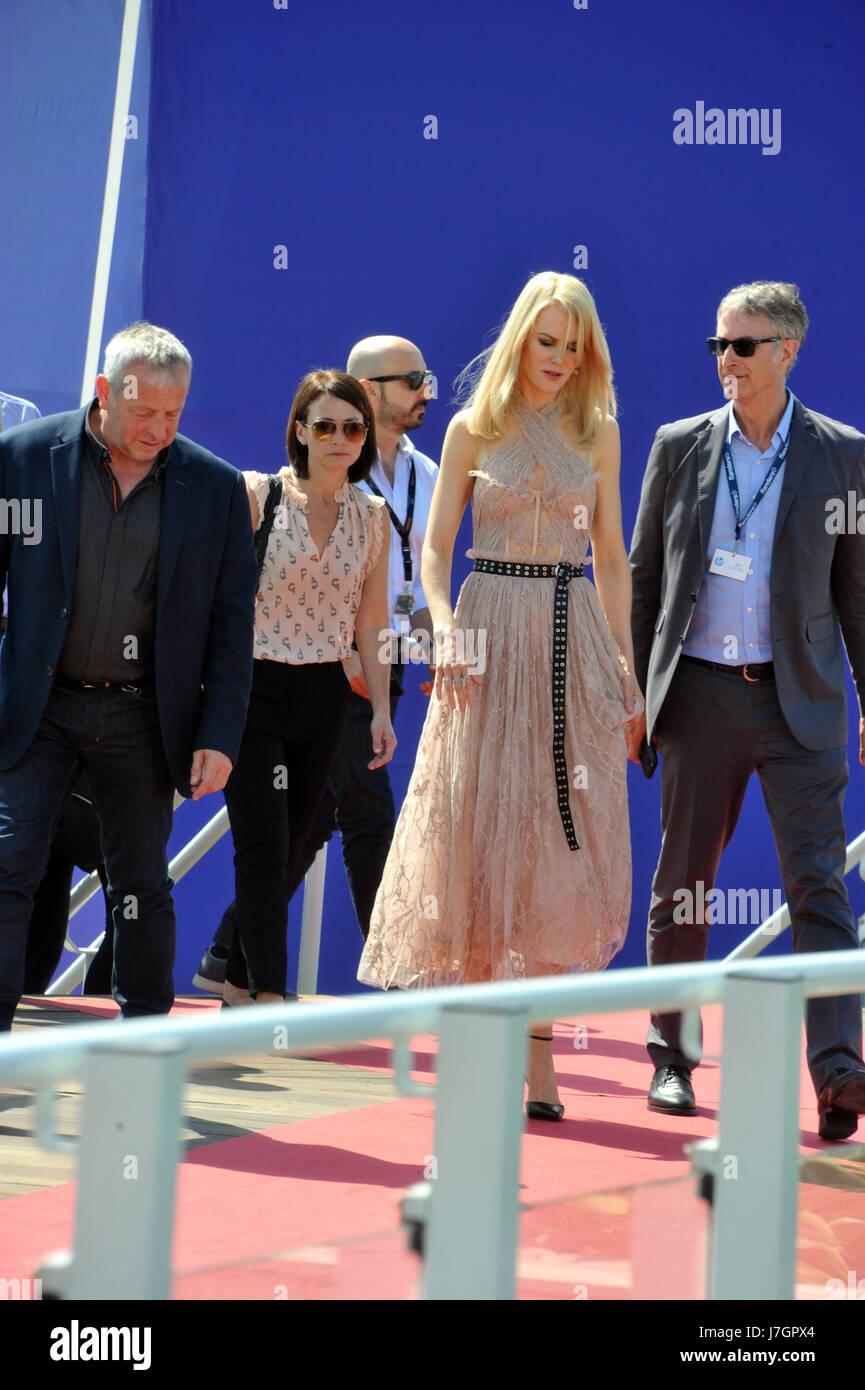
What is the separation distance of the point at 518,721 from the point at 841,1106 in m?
1.42

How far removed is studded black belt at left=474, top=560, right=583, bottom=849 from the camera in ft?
13.4

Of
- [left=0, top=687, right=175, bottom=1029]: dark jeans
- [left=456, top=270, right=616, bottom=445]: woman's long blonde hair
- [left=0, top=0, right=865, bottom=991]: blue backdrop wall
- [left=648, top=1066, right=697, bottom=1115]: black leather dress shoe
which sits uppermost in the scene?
[left=0, top=0, right=865, bottom=991]: blue backdrop wall

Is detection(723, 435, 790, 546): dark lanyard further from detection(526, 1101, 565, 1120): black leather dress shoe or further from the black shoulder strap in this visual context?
detection(526, 1101, 565, 1120): black leather dress shoe

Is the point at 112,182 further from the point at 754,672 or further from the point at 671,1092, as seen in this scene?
the point at 671,1092

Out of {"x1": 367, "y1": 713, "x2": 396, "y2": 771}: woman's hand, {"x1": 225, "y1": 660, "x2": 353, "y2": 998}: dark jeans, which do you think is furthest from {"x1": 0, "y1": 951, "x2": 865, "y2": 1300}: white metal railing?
{"x1": 367, "y1": 713, "x2": 396, "y2": 771}: woman's hand

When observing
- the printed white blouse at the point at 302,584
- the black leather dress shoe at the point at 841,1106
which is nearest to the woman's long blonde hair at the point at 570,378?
the printed white blouse at the point at 302,584

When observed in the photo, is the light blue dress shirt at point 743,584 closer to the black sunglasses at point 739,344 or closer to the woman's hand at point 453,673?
the black sunglasses at point 739,344

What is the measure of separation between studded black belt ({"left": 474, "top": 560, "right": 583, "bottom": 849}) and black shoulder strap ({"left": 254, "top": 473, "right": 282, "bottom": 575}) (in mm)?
789

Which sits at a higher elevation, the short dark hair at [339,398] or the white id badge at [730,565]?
the short dark hair at [339,398]

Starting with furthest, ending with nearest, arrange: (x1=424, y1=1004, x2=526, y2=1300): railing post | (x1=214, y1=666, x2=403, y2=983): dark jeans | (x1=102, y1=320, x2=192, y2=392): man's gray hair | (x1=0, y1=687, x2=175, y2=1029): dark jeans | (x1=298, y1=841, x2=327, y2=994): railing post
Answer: (x1=298, y1=841, x2=327, y2=994): railing post, (x1=214, y1=666, x2=403, y2=983): dark jeans, (x1=0, y1=687, x2=175, y2=1029): dark jeans, (x1=102, y1=320, x2=192, y2=392): man's gray hair, (x1=424, y1=1004, x2=526, y2=1300): railing post

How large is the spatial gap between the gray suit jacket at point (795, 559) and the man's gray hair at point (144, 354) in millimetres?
1215

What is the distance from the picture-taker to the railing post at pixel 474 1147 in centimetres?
117

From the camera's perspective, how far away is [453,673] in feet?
13.3

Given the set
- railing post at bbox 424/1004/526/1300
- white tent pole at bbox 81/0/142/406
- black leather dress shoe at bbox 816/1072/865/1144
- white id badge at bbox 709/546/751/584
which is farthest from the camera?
white tent pole at bbox 81/0/142/406
